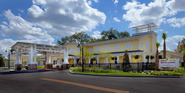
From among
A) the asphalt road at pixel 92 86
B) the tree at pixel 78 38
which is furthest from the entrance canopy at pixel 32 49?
the tree at pixel 78 38

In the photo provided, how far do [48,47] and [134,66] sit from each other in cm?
1734

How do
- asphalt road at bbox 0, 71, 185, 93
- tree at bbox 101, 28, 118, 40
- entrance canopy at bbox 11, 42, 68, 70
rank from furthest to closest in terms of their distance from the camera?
tree at bbox 101, 28, 118, 40
entrance canopy at bbox 11, 42, 68, 70
asphalt road at bbox 0, 71, 185, 93

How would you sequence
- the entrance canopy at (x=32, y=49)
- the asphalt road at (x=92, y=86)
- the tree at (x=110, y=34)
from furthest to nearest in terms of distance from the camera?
the tree at (x=110, y=34), the entrance canopy at (x=32, y=49), the asphalt road at (x=92, y=86)

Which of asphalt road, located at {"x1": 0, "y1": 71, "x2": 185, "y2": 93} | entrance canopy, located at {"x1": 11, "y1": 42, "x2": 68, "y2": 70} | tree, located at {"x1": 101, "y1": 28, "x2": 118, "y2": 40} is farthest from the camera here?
tree, located at {"x1": 101, "y1": 28, "x2": 118, "y2": 40}

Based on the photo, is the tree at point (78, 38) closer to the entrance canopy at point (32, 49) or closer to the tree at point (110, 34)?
the tree at point (110, 34)

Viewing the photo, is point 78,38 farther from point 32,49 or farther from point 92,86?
point 92,86

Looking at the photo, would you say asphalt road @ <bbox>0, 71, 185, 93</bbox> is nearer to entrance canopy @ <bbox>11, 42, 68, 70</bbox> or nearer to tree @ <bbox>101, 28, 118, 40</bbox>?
entrance canopy @ <bbox>11, 42, 68, 70</bbox>

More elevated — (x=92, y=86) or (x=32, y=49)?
(x=32, y=49)

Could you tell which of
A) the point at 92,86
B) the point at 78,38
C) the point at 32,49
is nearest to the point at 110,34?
the point at 78,38

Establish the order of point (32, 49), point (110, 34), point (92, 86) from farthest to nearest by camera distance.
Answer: point (110, 34)
point (32, 49)
point (92, 86)

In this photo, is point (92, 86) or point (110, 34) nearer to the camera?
point (92, 86)

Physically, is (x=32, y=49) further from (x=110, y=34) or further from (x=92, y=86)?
(x=110, y=34)

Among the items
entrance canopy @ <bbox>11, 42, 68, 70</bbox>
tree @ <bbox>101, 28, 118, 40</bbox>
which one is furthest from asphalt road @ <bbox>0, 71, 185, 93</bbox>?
tree @ <bbox>101, 28, 118, 40</bbox>

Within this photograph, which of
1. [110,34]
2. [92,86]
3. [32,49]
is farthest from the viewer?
[110,34]
